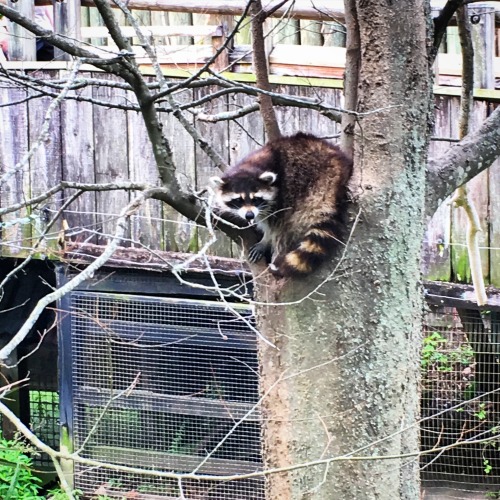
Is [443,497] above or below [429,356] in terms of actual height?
below

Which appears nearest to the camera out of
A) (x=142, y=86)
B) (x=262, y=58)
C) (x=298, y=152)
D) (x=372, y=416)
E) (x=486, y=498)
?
(x=142, y=86)

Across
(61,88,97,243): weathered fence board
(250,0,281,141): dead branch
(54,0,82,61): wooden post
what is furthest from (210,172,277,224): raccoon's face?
(54,0,82,61): wooden post

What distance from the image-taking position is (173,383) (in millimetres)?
5664

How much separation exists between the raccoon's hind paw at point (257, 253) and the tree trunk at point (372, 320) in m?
0.30

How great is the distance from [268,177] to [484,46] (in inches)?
82.8

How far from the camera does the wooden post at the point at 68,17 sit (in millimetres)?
5492

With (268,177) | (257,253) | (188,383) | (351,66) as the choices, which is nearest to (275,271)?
(257,253)

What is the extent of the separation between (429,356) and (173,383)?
1772 millimetres

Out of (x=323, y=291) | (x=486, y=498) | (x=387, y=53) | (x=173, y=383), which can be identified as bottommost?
(x=486, y=498)

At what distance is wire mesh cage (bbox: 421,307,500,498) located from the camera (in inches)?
215

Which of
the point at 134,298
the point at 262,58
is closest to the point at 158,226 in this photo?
the point at 134,298

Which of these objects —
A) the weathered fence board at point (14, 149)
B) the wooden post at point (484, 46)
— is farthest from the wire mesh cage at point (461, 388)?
the weathered fence board at point (14, 149)

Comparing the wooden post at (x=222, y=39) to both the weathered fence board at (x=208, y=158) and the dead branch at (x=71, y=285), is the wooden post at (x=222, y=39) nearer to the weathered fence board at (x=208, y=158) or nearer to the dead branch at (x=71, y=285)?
the weathered fence board at (x=208, y=158)

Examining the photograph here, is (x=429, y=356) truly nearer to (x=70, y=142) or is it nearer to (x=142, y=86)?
(x=70, y=142)
